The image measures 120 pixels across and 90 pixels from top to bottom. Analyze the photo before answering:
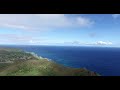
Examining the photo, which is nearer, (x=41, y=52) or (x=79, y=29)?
(x=41, y=52)

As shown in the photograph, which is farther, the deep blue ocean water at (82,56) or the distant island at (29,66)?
the deep blue ocean water at (82,56)

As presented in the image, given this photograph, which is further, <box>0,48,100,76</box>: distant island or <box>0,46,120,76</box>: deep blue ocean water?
<box>0,46,120,76</box>: deep blue ocean water
